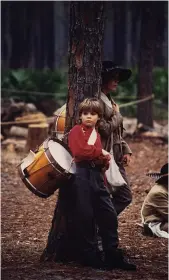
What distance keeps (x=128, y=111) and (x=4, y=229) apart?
11.1 metres

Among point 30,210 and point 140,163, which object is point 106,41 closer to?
point 140,163

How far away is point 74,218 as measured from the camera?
6.49 meters

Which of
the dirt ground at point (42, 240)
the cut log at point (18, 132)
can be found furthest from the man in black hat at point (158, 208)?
the cut log at point (18, 132)

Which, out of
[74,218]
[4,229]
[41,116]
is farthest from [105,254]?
[41,116]

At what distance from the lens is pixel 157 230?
807 centimetres

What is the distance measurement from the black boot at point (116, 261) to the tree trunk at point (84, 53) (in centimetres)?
120

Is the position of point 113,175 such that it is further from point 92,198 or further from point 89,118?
point 89,118

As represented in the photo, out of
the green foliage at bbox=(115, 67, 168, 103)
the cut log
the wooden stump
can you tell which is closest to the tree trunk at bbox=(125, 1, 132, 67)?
the green foliage at bbox=(115, 67, 168, 103)

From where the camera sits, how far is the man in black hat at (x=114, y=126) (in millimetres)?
Answer: 6811

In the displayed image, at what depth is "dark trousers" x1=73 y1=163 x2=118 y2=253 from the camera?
638 centimetres

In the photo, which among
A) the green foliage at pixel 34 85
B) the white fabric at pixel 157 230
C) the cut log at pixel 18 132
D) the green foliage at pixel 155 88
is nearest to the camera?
the white fabric at pixel 157 230

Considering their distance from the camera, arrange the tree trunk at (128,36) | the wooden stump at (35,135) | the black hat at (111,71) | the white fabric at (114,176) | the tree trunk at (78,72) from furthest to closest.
→ the tree trunk at (128,36) < the wooden stump at (35,135) < the black hat at (111,71) < the white fabric at (114,176) < the tree trunk at (78,72)

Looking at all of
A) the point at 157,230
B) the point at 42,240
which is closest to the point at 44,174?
the point at 42,240

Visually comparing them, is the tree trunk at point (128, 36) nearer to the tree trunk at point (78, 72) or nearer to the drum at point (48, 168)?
the tree trunk at point (78, 72)
